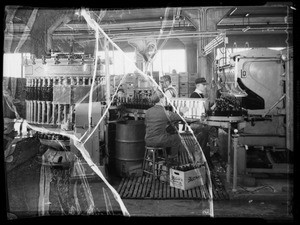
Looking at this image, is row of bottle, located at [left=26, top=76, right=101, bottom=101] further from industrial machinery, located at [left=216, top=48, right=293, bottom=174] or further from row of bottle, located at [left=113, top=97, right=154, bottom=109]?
industrial machinery, located at [left=216, top=48, right=293, bottom=174]

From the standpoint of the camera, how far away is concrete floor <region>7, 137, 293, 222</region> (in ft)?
13.1

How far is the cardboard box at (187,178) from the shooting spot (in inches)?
190

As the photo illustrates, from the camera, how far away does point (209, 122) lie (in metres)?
5.16

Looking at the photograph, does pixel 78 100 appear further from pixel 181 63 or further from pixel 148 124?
pixel 181 63

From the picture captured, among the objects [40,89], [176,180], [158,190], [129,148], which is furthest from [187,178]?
[40,89]

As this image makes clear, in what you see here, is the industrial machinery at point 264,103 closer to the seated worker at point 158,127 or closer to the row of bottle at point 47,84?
the seated worker at point 158,127

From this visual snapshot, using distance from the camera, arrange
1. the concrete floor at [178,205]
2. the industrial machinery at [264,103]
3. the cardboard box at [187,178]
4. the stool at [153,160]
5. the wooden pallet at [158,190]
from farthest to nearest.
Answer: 1. the industrial machinery at [264,103]
2. the stool at [153,160]
3. the cardboard box at [187,178]
4. the wooden pallet at [158,190]
5. the concrete floor at [178,205]

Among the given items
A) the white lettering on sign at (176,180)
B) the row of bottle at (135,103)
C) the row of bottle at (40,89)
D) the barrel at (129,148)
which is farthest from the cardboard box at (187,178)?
the row of bottle at (40,89)

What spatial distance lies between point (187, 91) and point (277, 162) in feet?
19.4

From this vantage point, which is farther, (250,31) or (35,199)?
(250,31)

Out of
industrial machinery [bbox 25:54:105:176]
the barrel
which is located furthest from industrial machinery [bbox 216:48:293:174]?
industrial machinery [bbox 25:54:105:176]

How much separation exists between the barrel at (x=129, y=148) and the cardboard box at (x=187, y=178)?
2.78 ft

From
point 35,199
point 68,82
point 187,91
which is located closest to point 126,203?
point 35,199

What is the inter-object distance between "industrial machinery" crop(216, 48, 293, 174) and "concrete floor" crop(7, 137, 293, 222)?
99 centimetres
